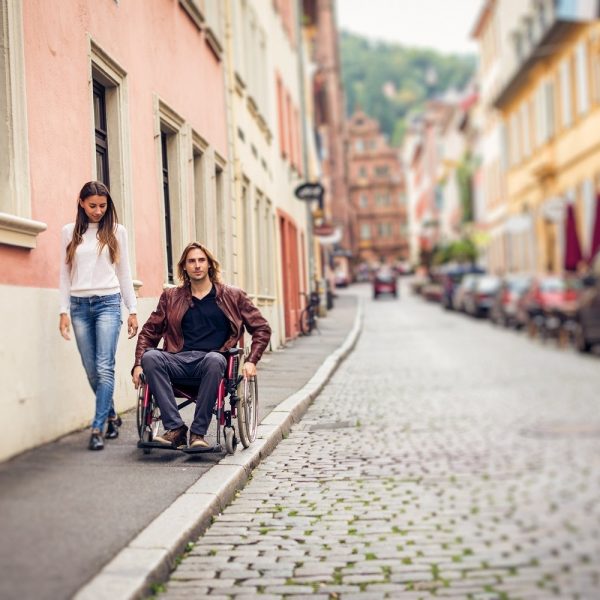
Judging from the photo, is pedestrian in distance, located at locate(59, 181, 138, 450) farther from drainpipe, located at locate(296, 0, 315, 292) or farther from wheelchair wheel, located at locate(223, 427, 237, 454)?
drainpipe, located at locate(296, 0, 315, 292)

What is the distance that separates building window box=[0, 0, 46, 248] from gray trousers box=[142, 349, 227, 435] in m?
1.15

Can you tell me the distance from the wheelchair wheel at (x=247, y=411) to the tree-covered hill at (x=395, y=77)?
5707 inches

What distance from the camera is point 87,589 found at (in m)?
4.55

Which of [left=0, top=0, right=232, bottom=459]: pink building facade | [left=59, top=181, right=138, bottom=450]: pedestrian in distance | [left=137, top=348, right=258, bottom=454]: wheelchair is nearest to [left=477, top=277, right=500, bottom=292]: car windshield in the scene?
[left=0, top=0, right=232, bottom=459]: pink building facade

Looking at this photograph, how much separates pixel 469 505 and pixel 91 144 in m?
5.51

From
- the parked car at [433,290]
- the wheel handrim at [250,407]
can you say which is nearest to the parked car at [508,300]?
the parked car at [433,290]

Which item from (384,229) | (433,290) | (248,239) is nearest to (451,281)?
(433,290)

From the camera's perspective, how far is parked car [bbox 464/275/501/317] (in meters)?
40.1

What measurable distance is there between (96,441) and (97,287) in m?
1.01

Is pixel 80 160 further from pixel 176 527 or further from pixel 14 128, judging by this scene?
pixel 176 527

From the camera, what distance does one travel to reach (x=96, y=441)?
813 centimetres

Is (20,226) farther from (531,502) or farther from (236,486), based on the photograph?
(531,502)

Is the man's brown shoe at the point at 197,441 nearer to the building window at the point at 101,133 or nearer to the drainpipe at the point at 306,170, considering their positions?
the building window at the point at 101,133

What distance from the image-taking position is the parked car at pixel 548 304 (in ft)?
81.4
